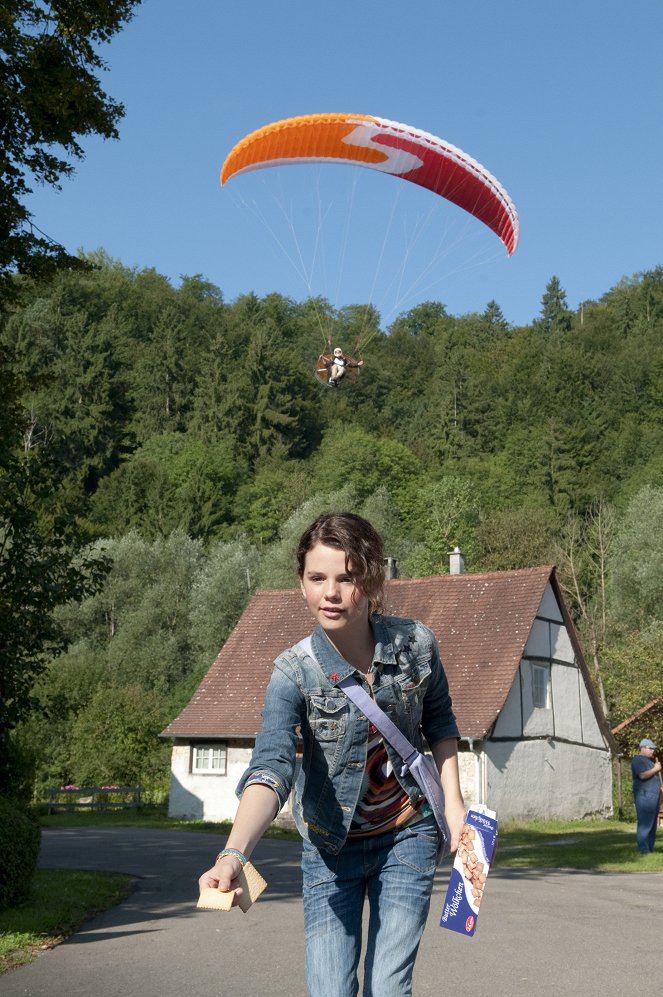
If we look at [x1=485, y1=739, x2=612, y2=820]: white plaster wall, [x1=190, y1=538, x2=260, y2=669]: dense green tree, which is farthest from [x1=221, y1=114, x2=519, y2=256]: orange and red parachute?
[x1=190, y1=538, x2=260, y2=669]: dense green tree

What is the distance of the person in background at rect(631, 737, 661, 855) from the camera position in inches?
691

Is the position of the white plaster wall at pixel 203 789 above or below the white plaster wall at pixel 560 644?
below

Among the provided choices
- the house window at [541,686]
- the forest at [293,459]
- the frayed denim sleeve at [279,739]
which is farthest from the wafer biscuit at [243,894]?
the forest at [293,459]

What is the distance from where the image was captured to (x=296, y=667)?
12.9 feet

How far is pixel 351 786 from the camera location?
3885 mm

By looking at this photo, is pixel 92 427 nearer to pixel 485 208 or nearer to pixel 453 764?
pixel 485 208

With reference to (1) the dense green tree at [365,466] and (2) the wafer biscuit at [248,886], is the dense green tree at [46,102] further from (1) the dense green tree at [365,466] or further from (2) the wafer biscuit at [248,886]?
(1) the dense green tree at [365,466]

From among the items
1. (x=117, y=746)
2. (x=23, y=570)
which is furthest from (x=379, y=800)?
(x=117, y=746)

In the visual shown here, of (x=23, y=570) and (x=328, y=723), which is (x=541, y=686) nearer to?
(x=23, y=570)

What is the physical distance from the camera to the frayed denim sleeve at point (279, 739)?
11.7 feet

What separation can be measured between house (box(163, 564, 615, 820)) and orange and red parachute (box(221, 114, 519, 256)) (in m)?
13.7

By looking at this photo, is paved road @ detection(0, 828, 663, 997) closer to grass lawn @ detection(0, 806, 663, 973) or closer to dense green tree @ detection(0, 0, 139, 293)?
grass lawn @ detection(0, 806, 663, 973)

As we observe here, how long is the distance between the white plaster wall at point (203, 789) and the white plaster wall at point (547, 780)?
706cm

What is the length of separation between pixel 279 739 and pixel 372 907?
0.69 metres
